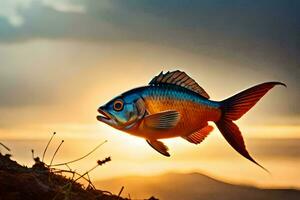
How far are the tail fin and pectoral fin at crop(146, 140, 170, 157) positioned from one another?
0.67 metres

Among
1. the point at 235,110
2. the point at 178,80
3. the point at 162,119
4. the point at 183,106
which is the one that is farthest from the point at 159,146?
the point at 235,110

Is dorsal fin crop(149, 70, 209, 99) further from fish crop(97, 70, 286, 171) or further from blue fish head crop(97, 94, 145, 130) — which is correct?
blue fish head crop(97, 94, 145, 130)

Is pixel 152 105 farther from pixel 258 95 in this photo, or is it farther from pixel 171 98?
pixel 258 95

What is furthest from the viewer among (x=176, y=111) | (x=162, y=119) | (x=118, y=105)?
(x=118, y=105)

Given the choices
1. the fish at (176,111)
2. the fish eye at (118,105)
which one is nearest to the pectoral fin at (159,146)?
the fish at (176,111)

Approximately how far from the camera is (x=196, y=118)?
770 centimetres

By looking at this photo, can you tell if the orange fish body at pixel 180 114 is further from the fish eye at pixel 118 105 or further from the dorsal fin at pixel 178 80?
the fish eye at pixel 118 105

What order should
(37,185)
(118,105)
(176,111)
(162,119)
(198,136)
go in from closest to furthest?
(37,185) < (162,119) < (176,111) < (118,105) < (198,136)

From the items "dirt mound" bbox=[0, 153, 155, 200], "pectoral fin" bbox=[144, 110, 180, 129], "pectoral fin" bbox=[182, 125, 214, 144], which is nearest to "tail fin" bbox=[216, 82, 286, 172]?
"pectoral fin" bbox=[182, 125, 214, 144]

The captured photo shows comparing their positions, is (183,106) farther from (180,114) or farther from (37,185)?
(37,185)

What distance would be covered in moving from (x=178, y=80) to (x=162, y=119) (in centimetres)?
53

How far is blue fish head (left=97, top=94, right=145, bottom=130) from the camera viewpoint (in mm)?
7441

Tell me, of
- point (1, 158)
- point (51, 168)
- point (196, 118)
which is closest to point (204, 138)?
point (196, 118)

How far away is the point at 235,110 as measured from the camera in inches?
308
